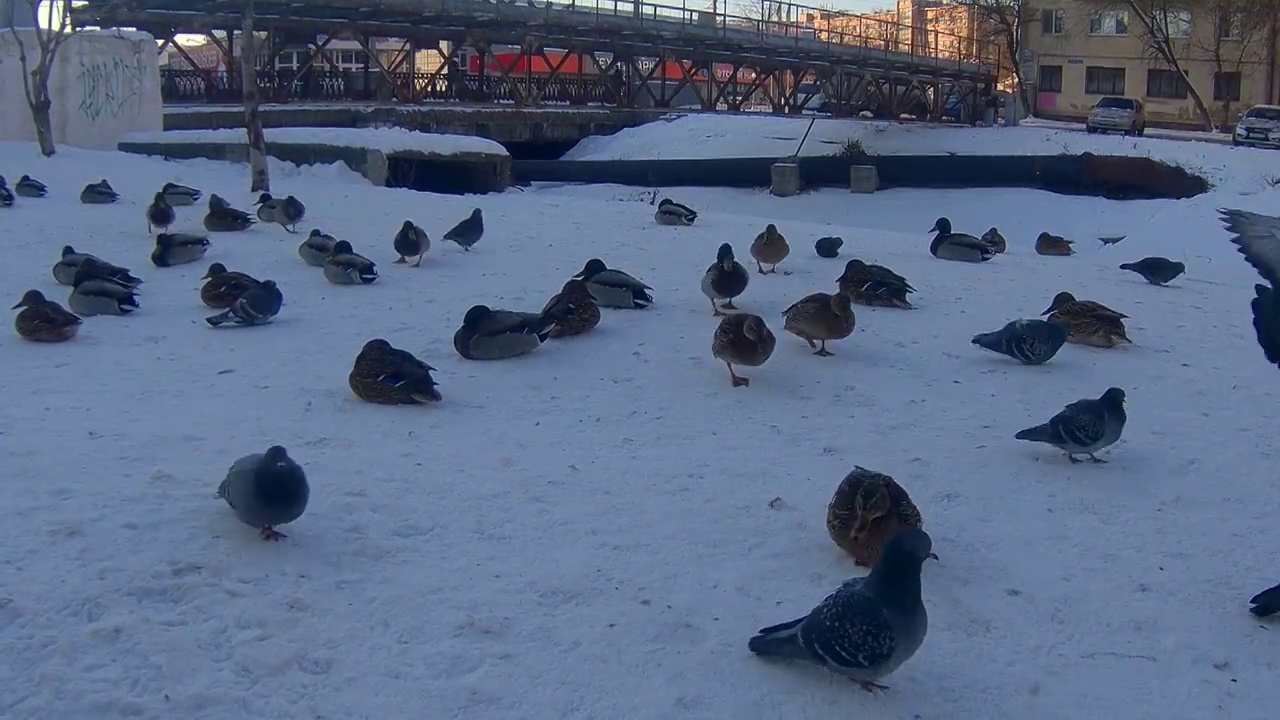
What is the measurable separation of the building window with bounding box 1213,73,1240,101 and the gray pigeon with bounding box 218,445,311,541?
196 feet

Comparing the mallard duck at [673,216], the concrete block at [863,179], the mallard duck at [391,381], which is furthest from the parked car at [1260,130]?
the mallard duck at [391,381]

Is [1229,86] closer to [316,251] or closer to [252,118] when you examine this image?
[252,118]

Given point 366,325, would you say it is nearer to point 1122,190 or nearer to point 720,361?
point 720,361

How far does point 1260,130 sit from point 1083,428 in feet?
128

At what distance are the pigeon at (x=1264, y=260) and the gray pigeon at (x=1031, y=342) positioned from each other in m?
1.35

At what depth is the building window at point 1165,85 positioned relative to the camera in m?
61.6

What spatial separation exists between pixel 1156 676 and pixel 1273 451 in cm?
335

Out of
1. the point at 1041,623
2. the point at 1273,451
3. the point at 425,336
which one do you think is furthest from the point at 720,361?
the point at 1041,623

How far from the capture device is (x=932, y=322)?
10.8 meters

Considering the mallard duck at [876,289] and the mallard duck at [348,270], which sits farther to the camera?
the mallard duck at [348,270]

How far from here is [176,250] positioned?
1247 centimetres

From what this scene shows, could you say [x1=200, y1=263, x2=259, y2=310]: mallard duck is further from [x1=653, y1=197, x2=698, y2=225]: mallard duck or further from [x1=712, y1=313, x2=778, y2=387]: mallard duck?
[x1=653, y1=197, x2=698, y2=225]: mallard duck

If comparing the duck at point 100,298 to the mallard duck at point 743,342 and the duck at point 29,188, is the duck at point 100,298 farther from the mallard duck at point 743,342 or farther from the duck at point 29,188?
the duck at point 29,188

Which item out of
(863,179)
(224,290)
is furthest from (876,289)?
(863,179)
